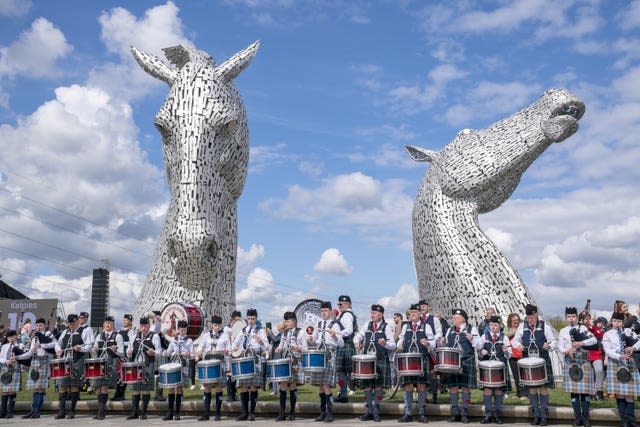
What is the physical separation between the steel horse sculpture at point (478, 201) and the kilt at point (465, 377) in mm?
5501

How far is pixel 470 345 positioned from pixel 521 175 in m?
8.44

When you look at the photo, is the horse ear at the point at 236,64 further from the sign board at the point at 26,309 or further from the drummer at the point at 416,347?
the sign board at the point at 26,309

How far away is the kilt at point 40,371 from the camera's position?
13.1 m

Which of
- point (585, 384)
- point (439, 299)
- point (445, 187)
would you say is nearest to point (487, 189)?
point (445, 187)

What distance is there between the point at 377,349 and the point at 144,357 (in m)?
4.61

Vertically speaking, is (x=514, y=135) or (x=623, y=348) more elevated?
(x=514, y=135)

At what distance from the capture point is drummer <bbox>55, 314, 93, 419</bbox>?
1294 centimetres

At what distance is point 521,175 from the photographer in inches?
736

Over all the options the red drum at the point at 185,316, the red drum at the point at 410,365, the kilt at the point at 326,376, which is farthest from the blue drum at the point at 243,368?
the red drum at the point at 185,316

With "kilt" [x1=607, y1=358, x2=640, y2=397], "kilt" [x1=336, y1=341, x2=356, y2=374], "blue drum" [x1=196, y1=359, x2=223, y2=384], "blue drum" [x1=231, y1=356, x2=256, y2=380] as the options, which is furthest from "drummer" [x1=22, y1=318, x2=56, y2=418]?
"kilt" [x1=607, y1=358, x2=640, y2=397]

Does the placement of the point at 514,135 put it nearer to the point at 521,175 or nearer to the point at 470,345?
the point at 521,175

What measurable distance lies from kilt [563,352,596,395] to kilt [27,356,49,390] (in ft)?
32.7

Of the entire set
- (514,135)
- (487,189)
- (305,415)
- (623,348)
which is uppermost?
(514,135)

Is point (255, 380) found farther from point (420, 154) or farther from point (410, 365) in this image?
point (420, 154)
